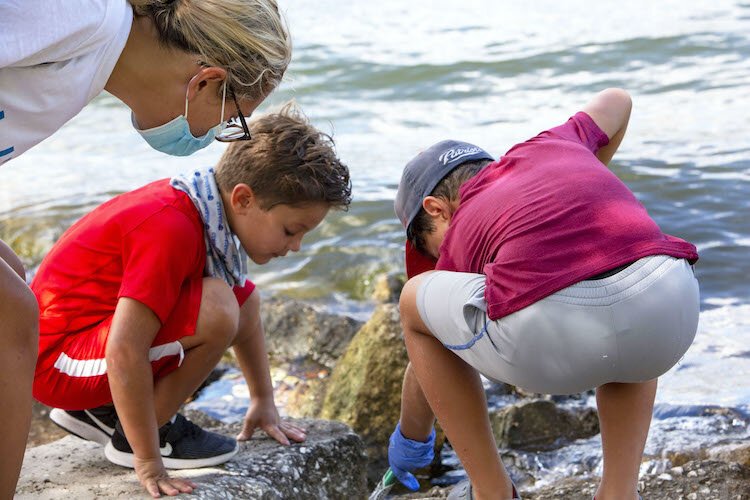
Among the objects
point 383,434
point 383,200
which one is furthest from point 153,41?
point 383,200

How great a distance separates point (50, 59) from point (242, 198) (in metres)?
1.10

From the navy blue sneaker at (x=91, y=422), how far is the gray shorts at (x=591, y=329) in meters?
1.19

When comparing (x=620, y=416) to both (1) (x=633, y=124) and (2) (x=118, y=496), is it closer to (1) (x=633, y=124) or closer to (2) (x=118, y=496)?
(2) (x=118, y=496)

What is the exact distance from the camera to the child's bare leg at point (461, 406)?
2572 millimetres

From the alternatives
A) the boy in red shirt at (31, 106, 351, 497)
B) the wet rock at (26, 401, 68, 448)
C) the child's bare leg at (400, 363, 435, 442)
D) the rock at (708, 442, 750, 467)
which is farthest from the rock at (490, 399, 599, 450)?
the wet rock at (26, 401, 68, 448)

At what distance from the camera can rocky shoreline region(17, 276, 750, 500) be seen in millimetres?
2902

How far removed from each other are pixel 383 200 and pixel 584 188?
477cm

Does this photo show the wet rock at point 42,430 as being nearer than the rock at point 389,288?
Yes

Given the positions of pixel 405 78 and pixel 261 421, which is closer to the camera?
pixel 261 421

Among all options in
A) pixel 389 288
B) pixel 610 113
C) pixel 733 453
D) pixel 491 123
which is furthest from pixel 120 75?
pixel 491 123

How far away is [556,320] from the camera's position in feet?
7.66

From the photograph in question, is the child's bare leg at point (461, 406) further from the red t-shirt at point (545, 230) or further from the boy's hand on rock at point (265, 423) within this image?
the boy's hand on rock at point (265, 423)

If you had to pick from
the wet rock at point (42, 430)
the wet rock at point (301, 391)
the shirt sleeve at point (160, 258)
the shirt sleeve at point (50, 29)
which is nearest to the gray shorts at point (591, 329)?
the shirt sleeve at point (160, 258)

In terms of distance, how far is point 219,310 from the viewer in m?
2.84
